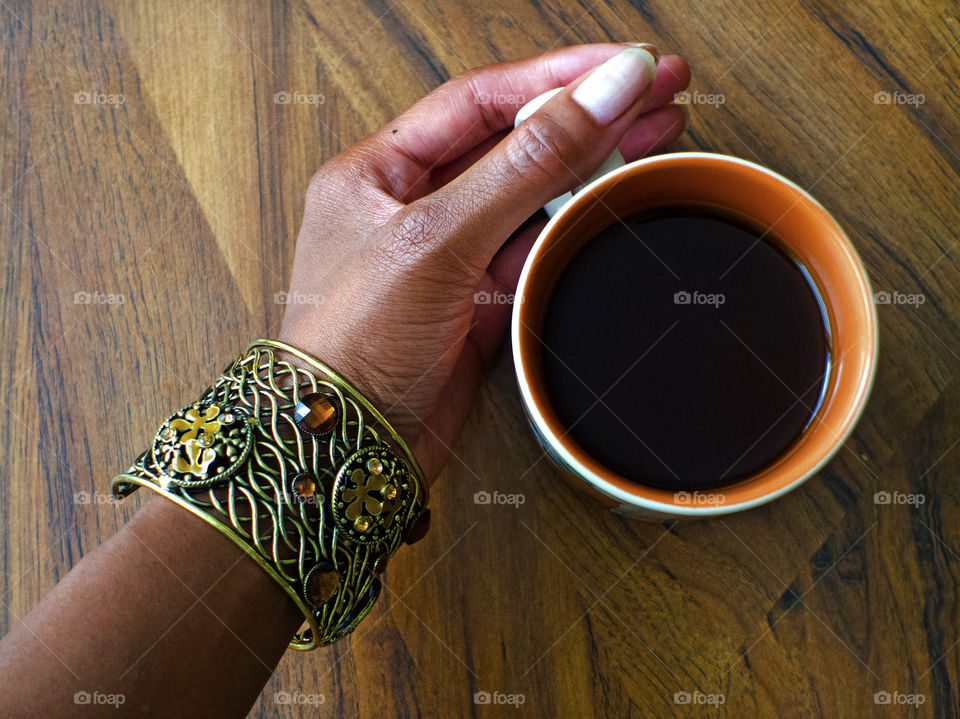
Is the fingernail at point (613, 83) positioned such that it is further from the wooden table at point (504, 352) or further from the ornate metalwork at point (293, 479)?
the ornate metalwork at point (293, 479)

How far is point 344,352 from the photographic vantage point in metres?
0.54

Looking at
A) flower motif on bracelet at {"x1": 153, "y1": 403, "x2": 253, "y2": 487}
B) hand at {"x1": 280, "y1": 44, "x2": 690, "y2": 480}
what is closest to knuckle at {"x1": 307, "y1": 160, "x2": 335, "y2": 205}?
hand at {"x1": 280, "y1": 44, "x2": 690, "y2": 480}

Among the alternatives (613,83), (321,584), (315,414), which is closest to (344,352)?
(315,414)

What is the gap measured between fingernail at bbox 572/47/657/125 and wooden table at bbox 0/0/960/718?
6.5 inches

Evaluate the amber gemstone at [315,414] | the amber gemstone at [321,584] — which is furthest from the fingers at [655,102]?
the amber gemstone at [321,584]

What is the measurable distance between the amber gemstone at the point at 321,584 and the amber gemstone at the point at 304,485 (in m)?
0.05

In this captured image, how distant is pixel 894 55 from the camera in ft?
2.09

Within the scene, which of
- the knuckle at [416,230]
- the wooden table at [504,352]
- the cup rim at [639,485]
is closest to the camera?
the cup rim at [639,485]

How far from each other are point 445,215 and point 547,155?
0.08 meters

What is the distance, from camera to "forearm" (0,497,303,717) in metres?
0.46

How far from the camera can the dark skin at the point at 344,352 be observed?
1.54 feet

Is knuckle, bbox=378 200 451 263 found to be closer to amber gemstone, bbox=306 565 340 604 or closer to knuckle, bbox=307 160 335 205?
knuckle, bbox=307 160 335 205

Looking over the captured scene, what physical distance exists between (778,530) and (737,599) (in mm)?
71

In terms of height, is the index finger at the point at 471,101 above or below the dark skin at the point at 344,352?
above
